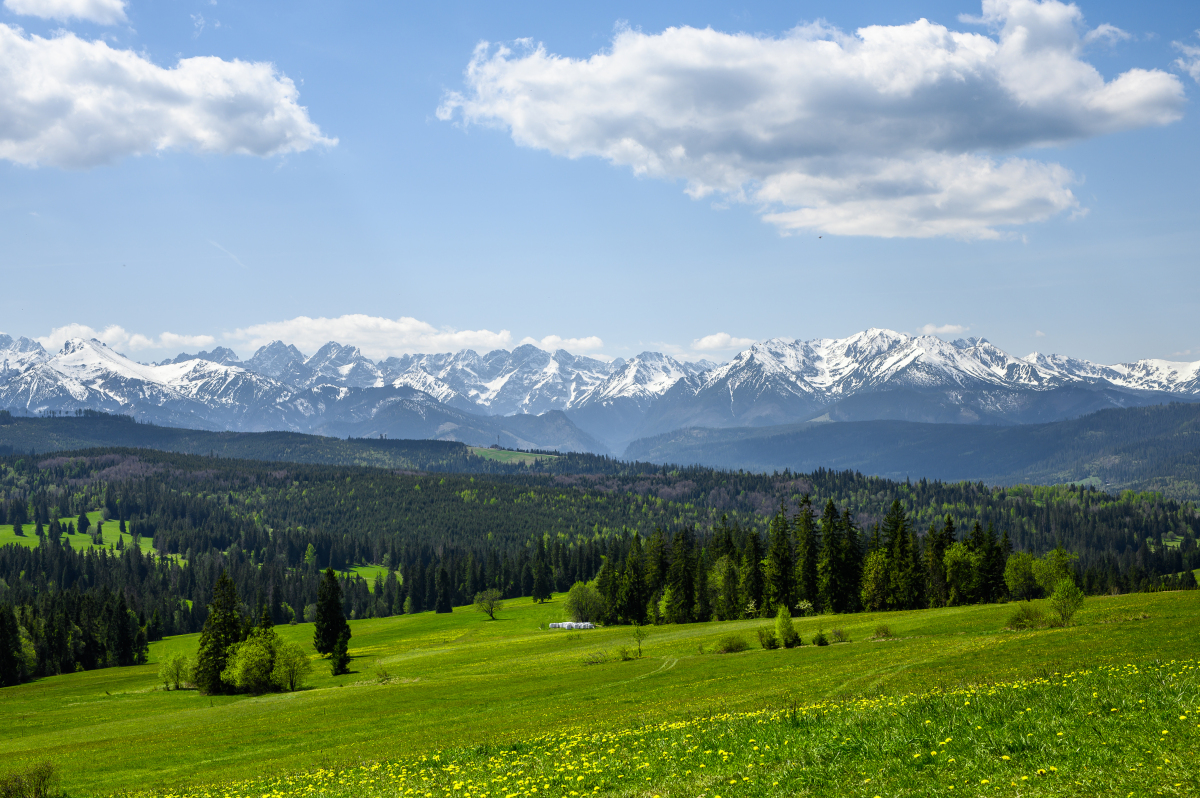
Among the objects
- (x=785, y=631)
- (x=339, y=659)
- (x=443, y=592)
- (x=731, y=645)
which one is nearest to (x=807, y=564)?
(x=731, y=645)

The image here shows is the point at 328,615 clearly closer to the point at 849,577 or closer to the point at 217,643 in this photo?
the point at 217,643

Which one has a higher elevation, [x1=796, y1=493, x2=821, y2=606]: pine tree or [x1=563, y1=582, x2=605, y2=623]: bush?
[x1=796, y1=493, x2=821, y2=606]: pine tree

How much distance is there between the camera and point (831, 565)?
4220 inches

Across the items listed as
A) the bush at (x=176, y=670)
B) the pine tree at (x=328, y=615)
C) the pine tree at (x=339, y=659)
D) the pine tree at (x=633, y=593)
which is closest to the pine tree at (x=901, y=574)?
the pine tree at (x=633, y=593)

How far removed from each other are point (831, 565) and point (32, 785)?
94.4 meters

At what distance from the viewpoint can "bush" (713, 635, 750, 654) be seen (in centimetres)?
7288

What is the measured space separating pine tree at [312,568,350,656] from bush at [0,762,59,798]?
71627 millimetres

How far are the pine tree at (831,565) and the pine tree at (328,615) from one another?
6815 cm

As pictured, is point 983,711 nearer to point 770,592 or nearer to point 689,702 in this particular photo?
point 689,702

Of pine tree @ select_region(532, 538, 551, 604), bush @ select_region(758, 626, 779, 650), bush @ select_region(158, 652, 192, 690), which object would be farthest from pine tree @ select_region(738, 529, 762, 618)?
pine tree @ select_region(532, 538, 551, 604)

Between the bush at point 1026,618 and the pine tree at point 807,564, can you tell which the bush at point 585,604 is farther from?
the bush at point 1026,618

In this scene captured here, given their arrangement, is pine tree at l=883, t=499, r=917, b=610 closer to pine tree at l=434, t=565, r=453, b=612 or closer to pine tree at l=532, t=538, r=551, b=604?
pine tree at l=532, t=538, r=551, b=604

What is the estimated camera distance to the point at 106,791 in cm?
3769

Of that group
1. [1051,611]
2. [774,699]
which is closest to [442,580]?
[1051,611]
